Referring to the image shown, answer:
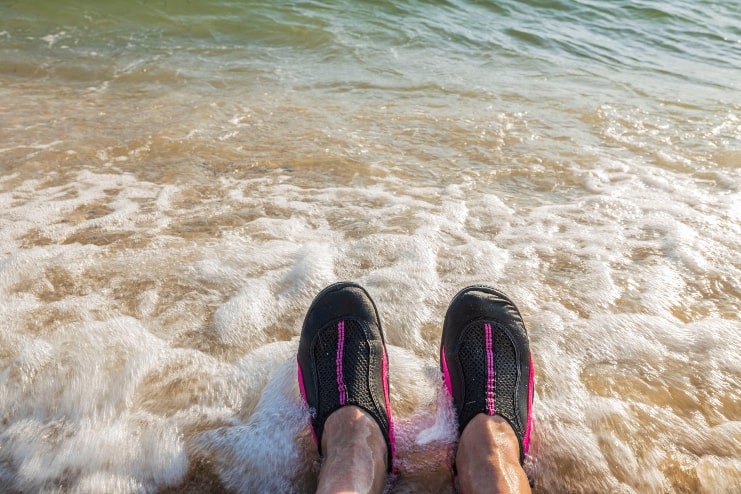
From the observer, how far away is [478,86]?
19.0 ft

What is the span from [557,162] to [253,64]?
13.5ft

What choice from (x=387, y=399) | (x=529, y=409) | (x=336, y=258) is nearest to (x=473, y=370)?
(x=529, y=409)

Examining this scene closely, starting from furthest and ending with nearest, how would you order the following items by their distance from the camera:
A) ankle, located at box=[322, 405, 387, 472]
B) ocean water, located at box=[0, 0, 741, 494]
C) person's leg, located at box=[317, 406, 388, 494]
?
1. ocean water, located at box=[0, 0, 741, 494]
2. ankle, located at box=[322, 405, 387, 472]
3. person's leg, located at box=[317, 406, 388, 494]

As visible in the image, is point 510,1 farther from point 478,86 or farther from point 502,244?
point 502,244

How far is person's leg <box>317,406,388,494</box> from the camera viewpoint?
1491 millimetres

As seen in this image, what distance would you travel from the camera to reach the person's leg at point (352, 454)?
1.49 metres

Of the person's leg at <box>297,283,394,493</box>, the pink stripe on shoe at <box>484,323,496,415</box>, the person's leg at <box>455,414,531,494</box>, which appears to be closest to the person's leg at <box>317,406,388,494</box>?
the person's leg at <box>297,283,394,493</box>

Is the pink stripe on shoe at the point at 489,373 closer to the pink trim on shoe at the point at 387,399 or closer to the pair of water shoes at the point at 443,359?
the pair of water shoes at the point at 443,359

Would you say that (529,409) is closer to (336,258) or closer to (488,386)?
(488,386)

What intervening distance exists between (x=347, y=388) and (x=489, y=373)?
53cm

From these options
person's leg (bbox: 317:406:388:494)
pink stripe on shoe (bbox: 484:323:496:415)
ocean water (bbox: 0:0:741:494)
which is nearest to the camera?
person's leg (bbox: 317:406:388:494)

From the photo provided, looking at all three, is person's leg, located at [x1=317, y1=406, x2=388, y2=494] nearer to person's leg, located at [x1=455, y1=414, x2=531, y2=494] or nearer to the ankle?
the ankle

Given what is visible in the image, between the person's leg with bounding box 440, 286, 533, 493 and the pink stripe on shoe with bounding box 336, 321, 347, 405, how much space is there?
400 millimetres

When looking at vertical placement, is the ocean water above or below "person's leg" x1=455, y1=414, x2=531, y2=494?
below
